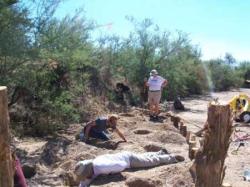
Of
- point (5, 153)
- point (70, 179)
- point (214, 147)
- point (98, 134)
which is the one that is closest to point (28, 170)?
point (70, 179)

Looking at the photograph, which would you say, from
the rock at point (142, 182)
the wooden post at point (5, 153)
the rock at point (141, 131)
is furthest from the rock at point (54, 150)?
the wooden post at point (5, 153)

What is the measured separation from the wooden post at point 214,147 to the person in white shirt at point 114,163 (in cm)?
299

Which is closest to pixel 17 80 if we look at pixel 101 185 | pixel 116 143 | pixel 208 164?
pixel 116 143

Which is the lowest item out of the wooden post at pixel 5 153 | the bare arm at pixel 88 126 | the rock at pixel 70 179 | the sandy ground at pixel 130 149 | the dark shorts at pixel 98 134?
the rock at pixel 70 179

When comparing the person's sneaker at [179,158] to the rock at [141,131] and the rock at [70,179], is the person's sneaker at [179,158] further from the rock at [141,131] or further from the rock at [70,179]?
the rock at [141,131]

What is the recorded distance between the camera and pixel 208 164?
223 inches

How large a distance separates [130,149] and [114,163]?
7.14 feet

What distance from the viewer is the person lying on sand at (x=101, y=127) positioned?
1141cm

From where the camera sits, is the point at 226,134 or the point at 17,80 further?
the point at 17,80

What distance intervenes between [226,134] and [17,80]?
287 inches

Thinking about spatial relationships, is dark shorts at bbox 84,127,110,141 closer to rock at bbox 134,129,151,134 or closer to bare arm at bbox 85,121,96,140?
bare arm at bbox 85,121,96,140

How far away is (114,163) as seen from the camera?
8.73 m

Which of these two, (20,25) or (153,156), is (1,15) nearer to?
(20,25)

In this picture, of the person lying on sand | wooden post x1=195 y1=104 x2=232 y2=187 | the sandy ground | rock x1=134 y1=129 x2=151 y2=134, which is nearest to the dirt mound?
the sandy ground
